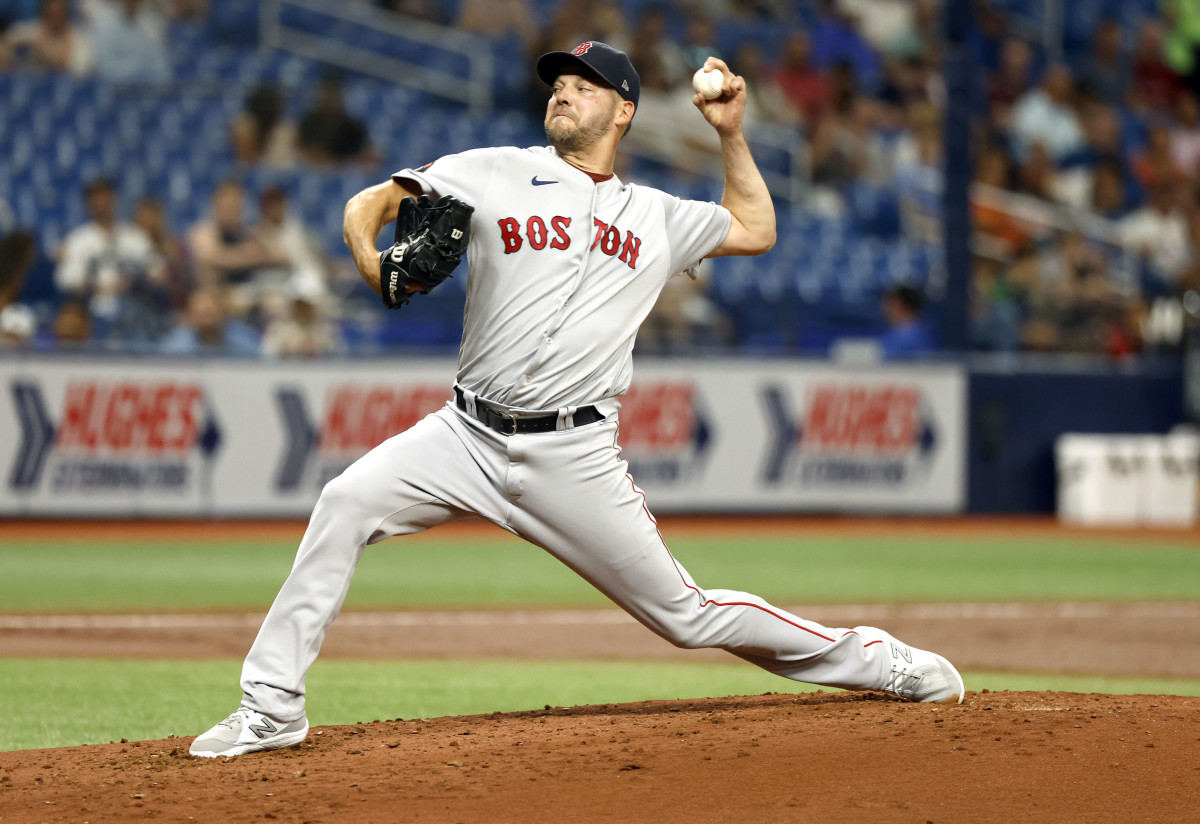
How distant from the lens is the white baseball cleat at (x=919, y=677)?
4.86 m

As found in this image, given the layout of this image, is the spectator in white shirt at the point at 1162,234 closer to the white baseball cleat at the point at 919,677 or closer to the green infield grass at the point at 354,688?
the green infield grass at the point at 354,688

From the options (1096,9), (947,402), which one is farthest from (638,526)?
(1096,9)

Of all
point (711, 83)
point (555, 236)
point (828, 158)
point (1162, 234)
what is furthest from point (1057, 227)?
point (555, 236)

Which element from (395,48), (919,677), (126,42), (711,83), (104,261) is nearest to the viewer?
(711,83)

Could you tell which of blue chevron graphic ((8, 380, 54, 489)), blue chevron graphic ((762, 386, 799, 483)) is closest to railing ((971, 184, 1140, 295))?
blue chevron graphic ((762, 386, 799, 483))

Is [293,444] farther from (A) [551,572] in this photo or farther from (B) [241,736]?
(B) [241,736]

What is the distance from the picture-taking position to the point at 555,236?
14.3ft

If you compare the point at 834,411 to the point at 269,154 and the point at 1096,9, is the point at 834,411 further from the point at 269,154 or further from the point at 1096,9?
the point at 1096,9

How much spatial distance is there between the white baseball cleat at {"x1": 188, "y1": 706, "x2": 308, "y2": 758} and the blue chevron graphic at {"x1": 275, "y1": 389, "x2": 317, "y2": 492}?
8.74m

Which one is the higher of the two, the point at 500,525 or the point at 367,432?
the point at 500,525

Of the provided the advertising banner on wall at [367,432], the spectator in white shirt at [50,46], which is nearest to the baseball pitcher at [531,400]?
the advertising banner on wall at [367,432]

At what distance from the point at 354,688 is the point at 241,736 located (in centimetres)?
215

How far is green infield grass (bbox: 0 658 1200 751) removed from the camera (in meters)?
5.44

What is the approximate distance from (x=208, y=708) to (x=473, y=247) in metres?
2.37
